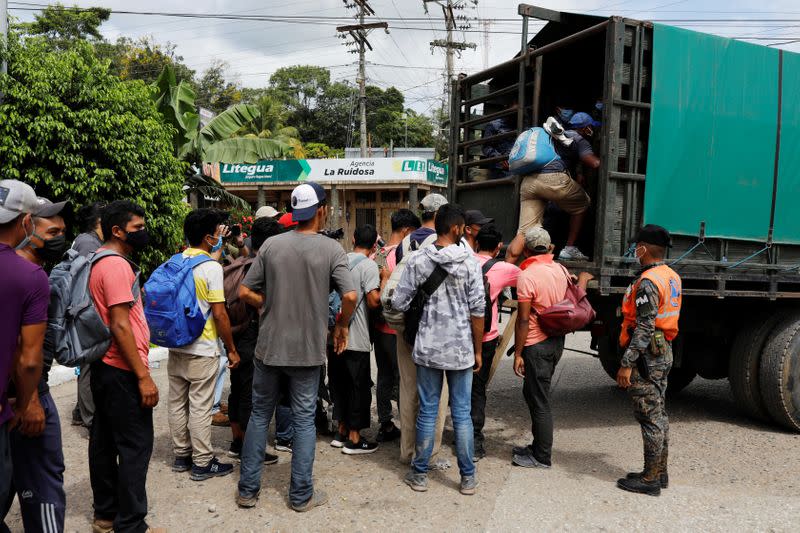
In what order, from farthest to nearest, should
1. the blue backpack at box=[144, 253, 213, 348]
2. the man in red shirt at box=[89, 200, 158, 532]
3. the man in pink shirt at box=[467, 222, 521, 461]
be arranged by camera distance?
the man in pink shirt at box=[467, 222, 521, 461] < the blue backpack at box=[144, 253, 213, 348] < the man in red shirt at box=[89, 200, 158, 532]

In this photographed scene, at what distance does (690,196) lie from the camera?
4582 millimetres

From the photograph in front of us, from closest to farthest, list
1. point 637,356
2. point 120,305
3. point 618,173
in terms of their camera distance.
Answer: point 120,305 < point 637,356 < point 618,173

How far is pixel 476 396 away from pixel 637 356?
3.81ft

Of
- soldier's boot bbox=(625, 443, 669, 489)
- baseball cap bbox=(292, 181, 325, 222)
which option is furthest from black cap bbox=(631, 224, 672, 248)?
baseball cap bbox=(292, 181, 325, 222)

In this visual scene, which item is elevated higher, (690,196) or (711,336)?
(690,196)

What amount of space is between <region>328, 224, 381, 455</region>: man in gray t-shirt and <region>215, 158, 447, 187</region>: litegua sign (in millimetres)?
17330

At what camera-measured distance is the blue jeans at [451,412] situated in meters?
3.81

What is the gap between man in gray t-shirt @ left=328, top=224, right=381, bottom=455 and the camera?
4.48 metres

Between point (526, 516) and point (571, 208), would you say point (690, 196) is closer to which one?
point (571, 208)

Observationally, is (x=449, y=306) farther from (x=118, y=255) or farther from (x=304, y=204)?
(x=118, y=255)

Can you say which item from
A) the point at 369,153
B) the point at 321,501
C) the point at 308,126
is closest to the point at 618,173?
the point at 321,501

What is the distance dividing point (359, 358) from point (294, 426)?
1.01m

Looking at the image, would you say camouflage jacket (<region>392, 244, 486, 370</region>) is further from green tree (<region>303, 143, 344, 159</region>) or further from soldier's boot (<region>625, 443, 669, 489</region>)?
green tree (<region>303, 143, 344, 159</region>)

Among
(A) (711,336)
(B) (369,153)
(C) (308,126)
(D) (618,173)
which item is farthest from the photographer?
(C) (308,126)
